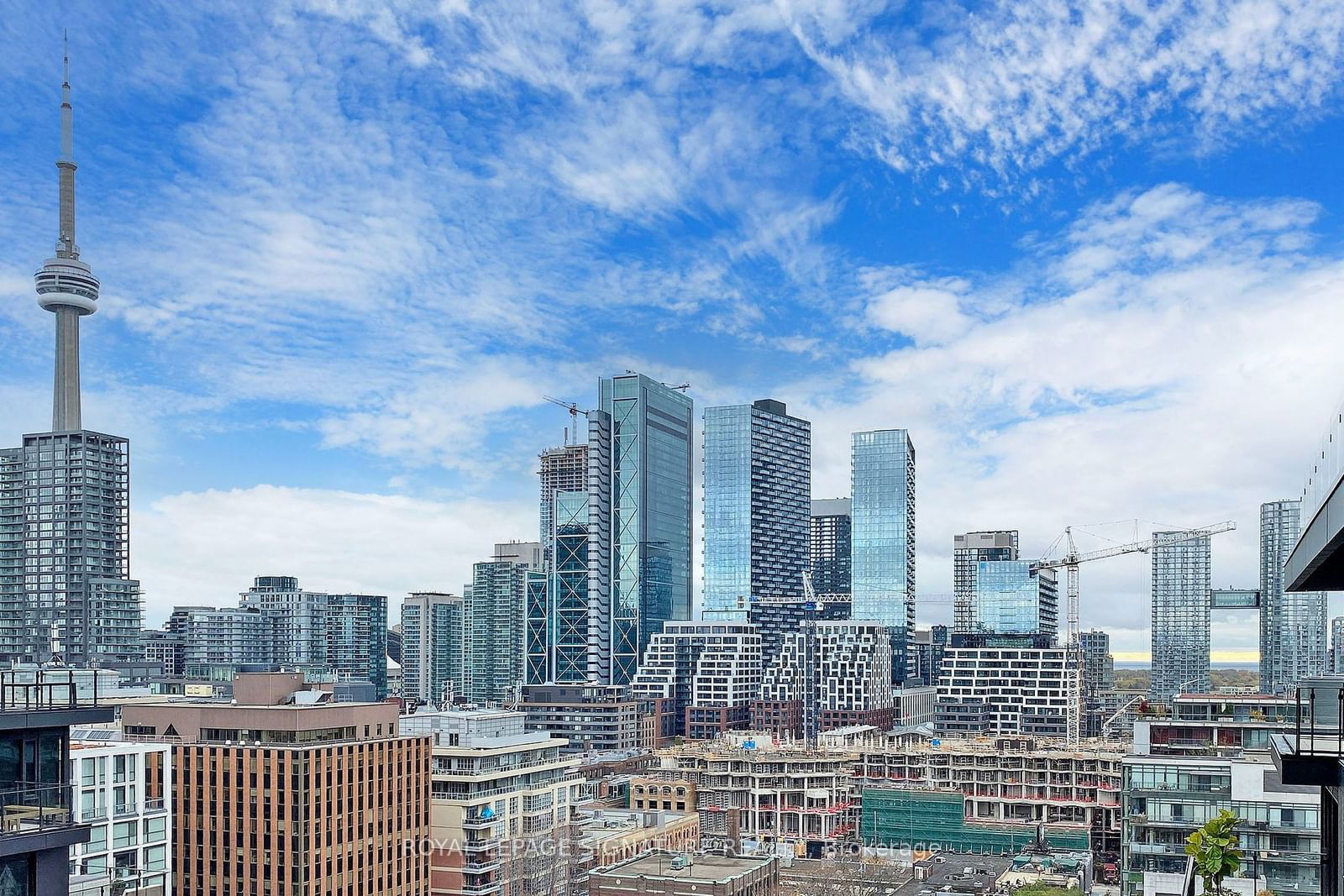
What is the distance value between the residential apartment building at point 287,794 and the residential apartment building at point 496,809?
213 inches

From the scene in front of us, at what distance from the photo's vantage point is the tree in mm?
18594

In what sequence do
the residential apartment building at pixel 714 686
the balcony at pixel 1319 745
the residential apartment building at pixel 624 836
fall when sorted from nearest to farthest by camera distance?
the balcony at pixel 1319 745, the residential apartment building at pixel 624 836, the residential apartment building at pixel 714 686

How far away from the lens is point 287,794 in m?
66.3

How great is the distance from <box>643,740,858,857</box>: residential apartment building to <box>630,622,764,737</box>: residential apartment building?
181ft

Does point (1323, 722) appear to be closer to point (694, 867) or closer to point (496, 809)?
point (694, 867)

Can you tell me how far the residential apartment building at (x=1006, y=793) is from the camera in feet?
359

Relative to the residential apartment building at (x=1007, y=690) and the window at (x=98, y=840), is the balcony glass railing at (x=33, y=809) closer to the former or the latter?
the window at (x=98, y=840)

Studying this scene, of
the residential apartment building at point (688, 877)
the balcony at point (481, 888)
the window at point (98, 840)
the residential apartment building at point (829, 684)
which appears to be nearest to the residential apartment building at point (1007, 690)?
the residential apartment building at point (829, 684)

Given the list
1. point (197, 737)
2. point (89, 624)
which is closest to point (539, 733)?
point (197, 737)

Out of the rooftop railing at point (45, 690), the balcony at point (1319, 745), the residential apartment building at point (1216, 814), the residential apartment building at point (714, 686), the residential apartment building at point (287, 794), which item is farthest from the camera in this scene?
the residential apartment building at point (714, 686)

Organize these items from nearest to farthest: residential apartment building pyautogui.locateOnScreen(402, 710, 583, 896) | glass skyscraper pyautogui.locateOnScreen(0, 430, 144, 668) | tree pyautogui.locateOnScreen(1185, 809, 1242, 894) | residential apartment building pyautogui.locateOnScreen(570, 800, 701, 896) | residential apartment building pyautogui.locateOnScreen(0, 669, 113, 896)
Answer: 1. residential apartment building pyautogui.locateOnScreen(0, 669, 113, 896)
2. tree pyautogui.locateOnScreen(1185, 809, 1242, 894)
3. residential apartment building pyautogui.locateOnScreen(402, 710, 583, 896)
4. residential apartment building pyautogui.locateOnScreen(570, 800, 701, 896)
5. glass skyscraper pyautogui.locateOnScreen(0, 430, 144, 668)

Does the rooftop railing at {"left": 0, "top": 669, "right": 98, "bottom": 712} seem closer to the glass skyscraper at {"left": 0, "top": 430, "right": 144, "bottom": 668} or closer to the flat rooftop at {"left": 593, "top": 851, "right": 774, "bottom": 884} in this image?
the flat rooftop at {"left": 593, "top": 851, "right": 774, "bottom": 884}

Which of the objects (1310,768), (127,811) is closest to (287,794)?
(127,811)

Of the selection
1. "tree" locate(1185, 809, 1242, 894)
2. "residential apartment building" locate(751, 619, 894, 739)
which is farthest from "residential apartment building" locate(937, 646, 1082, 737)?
"tree" locate(1185, 809, 1242, 894)
